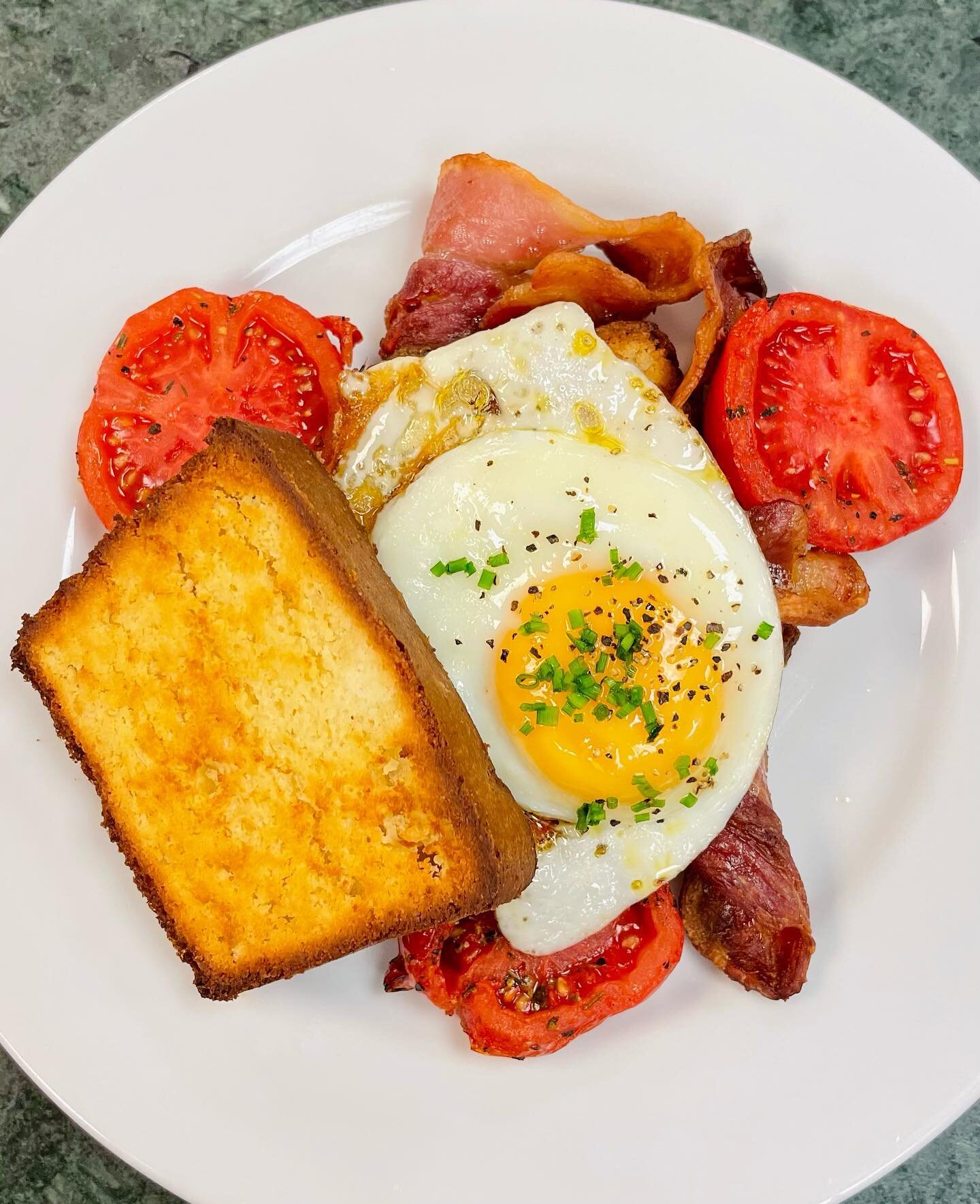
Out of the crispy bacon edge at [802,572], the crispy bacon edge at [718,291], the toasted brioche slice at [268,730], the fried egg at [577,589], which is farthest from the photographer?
the crispy bacon edge at [718,291]

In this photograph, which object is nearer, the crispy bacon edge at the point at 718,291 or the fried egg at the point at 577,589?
the fried egg at the point at 577,589

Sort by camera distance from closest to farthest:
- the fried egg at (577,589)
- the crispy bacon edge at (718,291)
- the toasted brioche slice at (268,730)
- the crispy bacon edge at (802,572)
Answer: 1. the toasted brioche slice at (268,730)
2. the fried egg at (577,589)
3. the crispy bacon edge at (802,572)
4. the crispy bacon edge at (718,291)

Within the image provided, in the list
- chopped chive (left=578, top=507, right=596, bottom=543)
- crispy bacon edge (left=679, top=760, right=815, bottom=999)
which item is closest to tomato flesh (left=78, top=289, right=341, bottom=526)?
chopped chive (left=578, top=507, right=596, bottom=543)

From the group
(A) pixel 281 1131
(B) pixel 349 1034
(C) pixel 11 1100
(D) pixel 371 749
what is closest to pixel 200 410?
(D) pixel 371 749

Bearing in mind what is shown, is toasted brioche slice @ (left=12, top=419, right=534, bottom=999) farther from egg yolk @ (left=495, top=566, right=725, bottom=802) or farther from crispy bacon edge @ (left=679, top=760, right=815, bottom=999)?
crispy bacon edge @ (left=679, top=760, right=815, bottom=999)

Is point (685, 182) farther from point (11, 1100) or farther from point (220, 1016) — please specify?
point (11, 1100)

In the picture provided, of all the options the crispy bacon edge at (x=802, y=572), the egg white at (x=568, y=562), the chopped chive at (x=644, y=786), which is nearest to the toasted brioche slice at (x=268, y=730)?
the egg white at (x=568, y=562)

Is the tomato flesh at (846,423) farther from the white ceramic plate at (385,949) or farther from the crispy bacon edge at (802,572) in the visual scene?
the white ceramic plate at (385,949)
